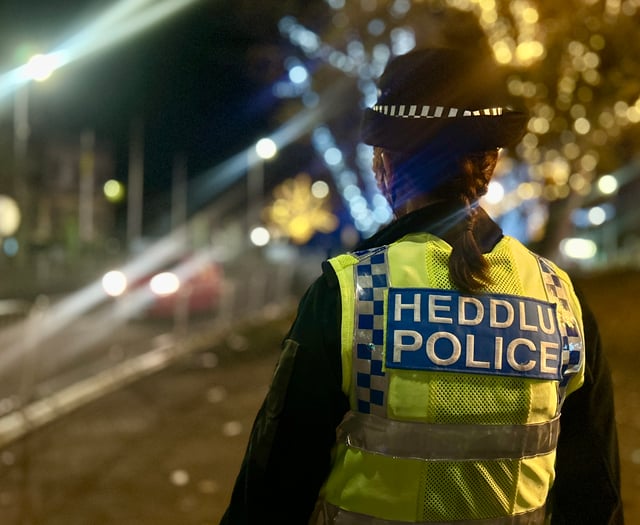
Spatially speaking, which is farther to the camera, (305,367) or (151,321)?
(151,321)

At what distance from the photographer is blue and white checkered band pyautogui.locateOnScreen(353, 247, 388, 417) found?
5.22ft

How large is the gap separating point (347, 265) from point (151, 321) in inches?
635

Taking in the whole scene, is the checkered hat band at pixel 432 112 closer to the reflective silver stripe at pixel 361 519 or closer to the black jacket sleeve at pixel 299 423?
the black jacket sleeve at pixel 299 423

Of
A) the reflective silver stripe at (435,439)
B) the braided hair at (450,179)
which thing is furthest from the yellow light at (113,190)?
the reflective silver stripe at (435,439)

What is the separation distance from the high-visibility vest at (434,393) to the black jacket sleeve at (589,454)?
0.17 metres

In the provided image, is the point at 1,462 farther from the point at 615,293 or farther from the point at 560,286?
the point at 615,293

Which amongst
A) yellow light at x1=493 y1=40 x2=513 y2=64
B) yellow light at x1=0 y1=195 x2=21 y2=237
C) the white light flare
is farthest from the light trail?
the white light flare

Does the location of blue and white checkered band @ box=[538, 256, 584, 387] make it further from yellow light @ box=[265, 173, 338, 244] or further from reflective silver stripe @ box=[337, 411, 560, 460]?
yellow light @ box=[265, 173, 338, 244]

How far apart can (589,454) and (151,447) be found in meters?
5.77

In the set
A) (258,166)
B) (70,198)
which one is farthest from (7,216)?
(70,198)

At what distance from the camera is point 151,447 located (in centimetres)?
707

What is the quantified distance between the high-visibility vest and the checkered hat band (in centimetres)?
27

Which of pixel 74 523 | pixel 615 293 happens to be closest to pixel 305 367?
pixel 74 523

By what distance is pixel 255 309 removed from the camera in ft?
70.6
